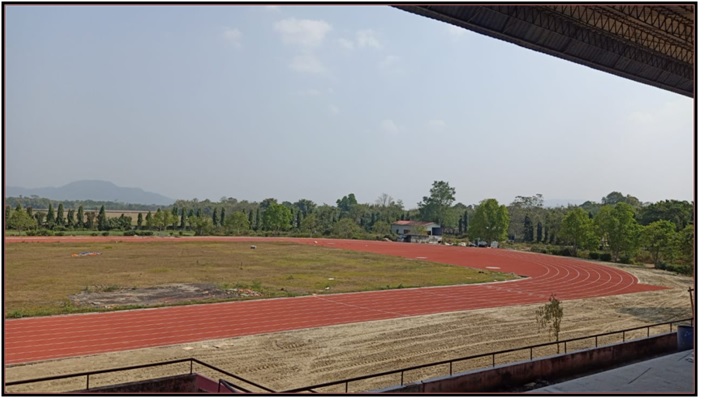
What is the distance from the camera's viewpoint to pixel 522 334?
20.6 m

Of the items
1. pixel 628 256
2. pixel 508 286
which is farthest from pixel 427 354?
pixel 628 256

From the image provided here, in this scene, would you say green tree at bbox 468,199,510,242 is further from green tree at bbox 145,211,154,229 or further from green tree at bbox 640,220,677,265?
green tree at bbox 145,211,154,229

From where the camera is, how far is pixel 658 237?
52750mm

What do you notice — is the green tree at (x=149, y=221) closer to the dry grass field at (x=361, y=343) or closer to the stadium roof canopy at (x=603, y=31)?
the dry grass field at (x=361, y=343)

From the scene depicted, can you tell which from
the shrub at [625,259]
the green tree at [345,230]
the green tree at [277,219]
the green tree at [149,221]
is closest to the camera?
the shrub at [625,259]

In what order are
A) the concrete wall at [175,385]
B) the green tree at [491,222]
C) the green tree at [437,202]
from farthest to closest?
1. the green tree at [437,202]
2. the green tree at [491,222]
3. the concrete wall at [175,385]

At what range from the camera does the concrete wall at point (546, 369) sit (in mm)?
10250

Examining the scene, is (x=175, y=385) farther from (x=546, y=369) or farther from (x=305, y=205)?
(x=305, y=205)

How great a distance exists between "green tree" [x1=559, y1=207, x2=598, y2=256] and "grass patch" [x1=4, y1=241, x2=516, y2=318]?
23975 mm

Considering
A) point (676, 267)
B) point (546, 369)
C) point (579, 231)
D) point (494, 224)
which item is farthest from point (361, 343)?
point (494, 224)

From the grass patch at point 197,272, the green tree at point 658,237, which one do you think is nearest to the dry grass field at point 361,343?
the grass patch at point 197,272

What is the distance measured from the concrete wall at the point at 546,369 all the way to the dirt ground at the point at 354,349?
353 centimetres

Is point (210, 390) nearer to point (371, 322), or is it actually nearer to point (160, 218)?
point (371, 322)

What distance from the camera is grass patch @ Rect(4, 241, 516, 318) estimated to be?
2878cm
